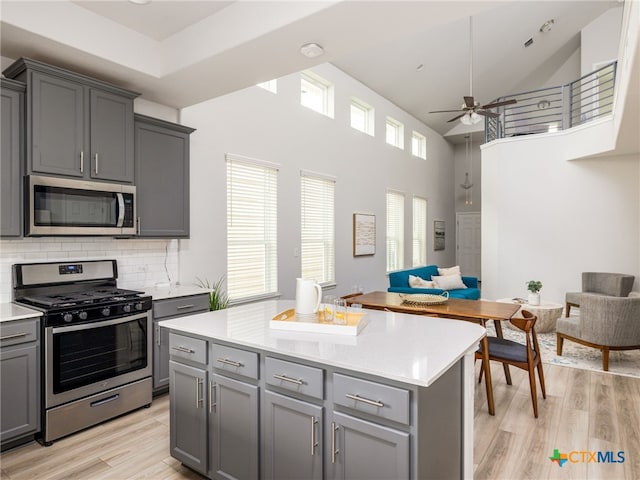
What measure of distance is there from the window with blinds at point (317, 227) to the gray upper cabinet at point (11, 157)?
341 centimetres

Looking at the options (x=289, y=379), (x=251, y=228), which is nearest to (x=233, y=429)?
(x=289, y=379)

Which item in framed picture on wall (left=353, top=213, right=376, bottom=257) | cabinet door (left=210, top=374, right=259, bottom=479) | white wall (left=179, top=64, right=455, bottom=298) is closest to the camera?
cabinet door (left=210, top=374, right=259, bottom=479)

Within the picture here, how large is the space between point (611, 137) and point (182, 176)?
19.4ft

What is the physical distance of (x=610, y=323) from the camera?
12.9 feet

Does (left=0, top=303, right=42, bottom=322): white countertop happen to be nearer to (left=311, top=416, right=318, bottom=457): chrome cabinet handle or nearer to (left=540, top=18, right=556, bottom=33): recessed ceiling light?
(left=311, top=416, right=318, bottom=457): chrome cabinet handle

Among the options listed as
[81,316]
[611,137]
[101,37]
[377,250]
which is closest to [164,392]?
[81,316]

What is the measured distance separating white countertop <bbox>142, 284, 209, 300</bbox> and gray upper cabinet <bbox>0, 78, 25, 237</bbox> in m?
1.08

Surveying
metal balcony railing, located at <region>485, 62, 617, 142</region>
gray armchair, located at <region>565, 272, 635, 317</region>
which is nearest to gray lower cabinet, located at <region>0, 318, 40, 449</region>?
metal balcony railing, located at <region>485, 62, 617, 142</region>

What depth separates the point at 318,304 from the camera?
221cm

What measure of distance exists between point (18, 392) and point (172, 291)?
52.4 inches

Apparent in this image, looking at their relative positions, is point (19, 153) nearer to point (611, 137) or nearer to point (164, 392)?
point (164, 392)

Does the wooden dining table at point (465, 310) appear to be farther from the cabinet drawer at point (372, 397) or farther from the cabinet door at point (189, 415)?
the cabinet door at point (189, 415)

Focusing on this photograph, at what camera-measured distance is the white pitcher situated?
7.23ft

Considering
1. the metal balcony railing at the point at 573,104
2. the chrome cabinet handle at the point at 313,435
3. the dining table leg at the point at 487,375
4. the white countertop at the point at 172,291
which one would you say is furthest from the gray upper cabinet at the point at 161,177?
the metal balcony railing at the point at 573,104
